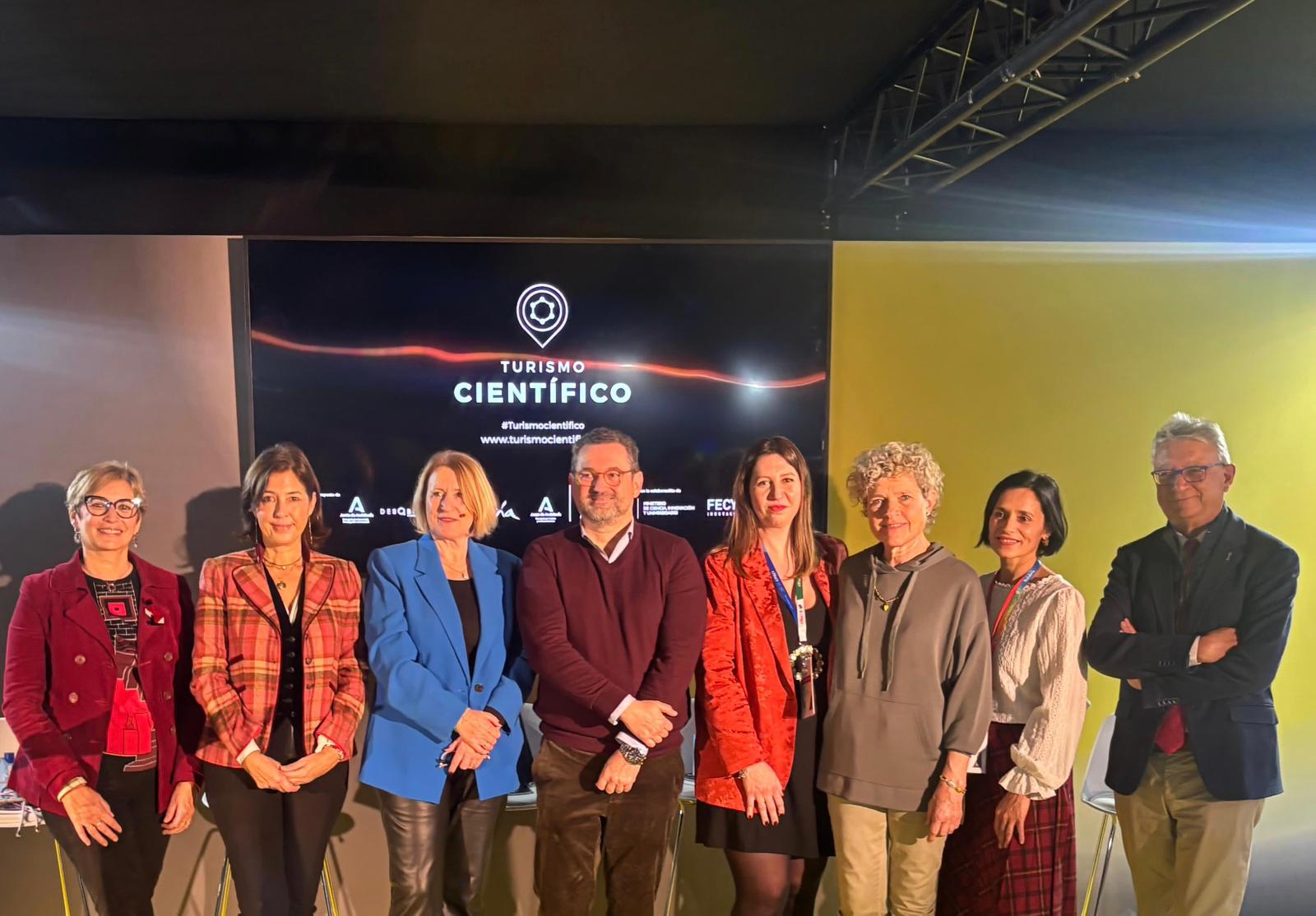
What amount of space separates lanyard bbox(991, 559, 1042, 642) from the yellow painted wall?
4.11ft

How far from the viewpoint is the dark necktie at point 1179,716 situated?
2.48 meters

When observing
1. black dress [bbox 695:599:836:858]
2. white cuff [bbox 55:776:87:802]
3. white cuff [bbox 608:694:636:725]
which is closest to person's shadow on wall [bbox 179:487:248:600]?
white cuff [bbox 55:776:87:802]

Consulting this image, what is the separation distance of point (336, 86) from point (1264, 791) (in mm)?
3872

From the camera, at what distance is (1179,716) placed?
2.49m

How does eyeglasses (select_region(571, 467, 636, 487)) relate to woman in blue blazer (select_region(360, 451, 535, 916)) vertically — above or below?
above

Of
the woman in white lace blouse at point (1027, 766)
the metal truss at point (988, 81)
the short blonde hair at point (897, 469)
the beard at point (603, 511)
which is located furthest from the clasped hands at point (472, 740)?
the metal truss at point (988, 81)

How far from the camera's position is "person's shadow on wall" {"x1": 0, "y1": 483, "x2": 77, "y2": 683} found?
3.39m


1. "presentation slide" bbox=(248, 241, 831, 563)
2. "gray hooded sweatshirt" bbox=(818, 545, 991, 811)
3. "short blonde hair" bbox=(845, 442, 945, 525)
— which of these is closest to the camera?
"gray hooded sweatshirt" bbox=(818, 545, 991, 811)

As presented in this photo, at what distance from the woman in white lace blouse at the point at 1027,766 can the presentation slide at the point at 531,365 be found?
134cm

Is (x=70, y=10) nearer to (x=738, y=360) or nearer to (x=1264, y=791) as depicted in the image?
(x=738, y=360)

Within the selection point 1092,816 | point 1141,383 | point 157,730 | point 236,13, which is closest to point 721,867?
point 1092,816

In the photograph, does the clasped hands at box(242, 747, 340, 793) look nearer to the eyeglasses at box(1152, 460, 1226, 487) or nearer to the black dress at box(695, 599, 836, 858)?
the black dress at box(695, 599, 836, 858)

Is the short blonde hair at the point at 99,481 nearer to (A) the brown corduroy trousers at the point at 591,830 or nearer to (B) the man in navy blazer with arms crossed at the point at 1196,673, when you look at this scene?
(A) the brown corduroy trousers at the point at 591,830

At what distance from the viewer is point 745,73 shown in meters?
3.17
